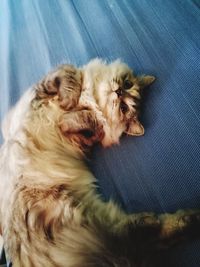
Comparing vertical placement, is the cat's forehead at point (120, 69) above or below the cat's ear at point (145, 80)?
above

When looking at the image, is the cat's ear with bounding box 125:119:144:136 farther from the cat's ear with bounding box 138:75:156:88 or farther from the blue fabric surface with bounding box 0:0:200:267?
the cat's ear with bounding box 138:75:156:88

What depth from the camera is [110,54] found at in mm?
1951

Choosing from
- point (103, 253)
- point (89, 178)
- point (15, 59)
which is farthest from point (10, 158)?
point (15, 59)

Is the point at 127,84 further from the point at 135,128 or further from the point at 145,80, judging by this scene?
the point at 135,128

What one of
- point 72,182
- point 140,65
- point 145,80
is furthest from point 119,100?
point 72,182

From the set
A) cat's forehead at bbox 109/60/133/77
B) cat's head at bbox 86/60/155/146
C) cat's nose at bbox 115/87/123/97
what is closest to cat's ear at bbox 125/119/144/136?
cat's head at bbox 86/60/155/146

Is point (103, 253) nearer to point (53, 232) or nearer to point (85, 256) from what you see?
point (85, 256)

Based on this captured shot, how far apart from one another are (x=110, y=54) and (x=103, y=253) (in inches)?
48.8

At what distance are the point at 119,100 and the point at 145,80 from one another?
18 cm

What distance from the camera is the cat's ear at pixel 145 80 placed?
167cm

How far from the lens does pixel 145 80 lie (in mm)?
1675

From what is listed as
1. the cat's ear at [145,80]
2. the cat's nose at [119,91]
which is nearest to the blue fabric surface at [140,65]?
the cat's ear at [145,80]

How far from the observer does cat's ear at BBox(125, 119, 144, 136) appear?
61.2 inches

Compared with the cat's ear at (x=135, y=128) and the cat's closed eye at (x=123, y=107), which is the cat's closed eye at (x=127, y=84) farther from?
the cat's ear at (x=135, y=128)
